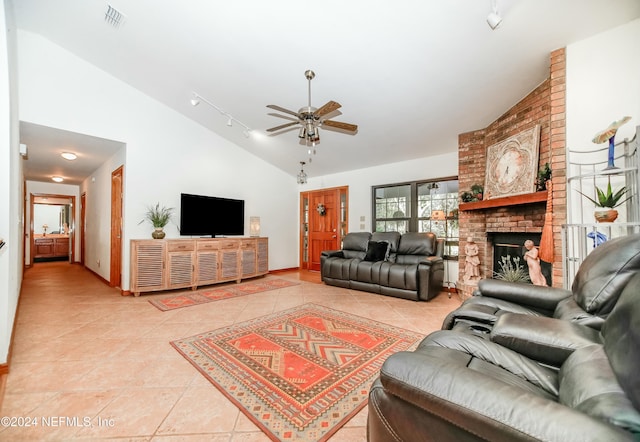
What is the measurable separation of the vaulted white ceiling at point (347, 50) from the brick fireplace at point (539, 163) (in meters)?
0.18

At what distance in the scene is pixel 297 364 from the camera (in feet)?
6.73

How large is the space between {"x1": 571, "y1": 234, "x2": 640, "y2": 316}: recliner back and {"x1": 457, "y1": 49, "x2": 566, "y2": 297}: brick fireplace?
1699 mm

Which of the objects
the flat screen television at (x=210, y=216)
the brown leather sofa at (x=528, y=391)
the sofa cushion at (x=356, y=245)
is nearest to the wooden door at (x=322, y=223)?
the sofa cushion at (x=356, y=245)

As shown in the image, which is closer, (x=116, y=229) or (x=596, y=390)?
(x=596, y=390)

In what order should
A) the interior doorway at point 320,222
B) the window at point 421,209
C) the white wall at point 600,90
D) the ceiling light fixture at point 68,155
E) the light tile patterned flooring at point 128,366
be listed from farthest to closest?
1. the interior doorway at point 320,222
2. the window at point 421,209
3. the ceiling light fixture at point 68,155
4. the white wall at point 600,90
5. the light tile patterned flooring at point 128,366

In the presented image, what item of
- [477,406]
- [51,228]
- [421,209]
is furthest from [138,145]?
[51,228]

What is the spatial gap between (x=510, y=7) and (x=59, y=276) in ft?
27.5

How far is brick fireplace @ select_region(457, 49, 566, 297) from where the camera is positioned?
271cm

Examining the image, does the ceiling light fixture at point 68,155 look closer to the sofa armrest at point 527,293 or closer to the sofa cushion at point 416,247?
the sofa cushion at point 416,247

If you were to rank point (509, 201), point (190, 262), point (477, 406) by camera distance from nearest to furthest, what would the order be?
point (477, 406) → point (509, 201) → point (190, 262)

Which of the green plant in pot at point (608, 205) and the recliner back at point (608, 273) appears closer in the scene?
the recliner back at point (608, 273)

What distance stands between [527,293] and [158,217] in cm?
482

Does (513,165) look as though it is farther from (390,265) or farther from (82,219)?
(82,219)

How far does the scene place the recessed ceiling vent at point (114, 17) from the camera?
293 cm
